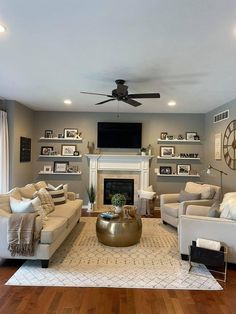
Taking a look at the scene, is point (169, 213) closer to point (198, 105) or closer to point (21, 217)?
point (198, 105)

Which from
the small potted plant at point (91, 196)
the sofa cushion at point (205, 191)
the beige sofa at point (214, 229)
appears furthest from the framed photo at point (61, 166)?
the beige sofa at point (214, 229)

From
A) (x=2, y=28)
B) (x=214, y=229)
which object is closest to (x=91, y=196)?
(x=214, y=229)

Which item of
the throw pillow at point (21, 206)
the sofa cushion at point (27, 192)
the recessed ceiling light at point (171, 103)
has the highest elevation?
the recessed ceiling light at point (171, 103)

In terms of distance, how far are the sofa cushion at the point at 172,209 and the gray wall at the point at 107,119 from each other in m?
1.84

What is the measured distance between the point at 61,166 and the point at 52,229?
4003 millimetres

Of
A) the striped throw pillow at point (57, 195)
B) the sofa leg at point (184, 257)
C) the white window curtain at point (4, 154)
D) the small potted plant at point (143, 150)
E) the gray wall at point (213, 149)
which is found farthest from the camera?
the small potted plant at point (143, 150)

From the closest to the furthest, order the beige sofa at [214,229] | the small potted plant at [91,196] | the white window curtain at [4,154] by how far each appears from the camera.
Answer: the beige sofa at [214,229] < the white window curtain at [4,154] < the small potted plant at [91,196]

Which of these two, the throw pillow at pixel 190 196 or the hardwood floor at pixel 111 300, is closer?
the hardwood floor at pixel 111 300

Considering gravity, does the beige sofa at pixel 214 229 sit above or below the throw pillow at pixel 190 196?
below

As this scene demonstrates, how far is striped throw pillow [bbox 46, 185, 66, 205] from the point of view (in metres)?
5.08

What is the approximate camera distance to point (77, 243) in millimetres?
4383

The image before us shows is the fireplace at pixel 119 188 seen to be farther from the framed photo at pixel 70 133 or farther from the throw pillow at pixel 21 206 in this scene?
the throw pillow at pixel 21 206

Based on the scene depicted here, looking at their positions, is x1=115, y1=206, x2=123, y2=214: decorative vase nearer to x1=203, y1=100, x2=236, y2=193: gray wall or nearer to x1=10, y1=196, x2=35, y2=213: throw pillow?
x1=10, y1=196, x2=35, y2=213: throw pillow

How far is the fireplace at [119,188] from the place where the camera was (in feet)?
24.1
